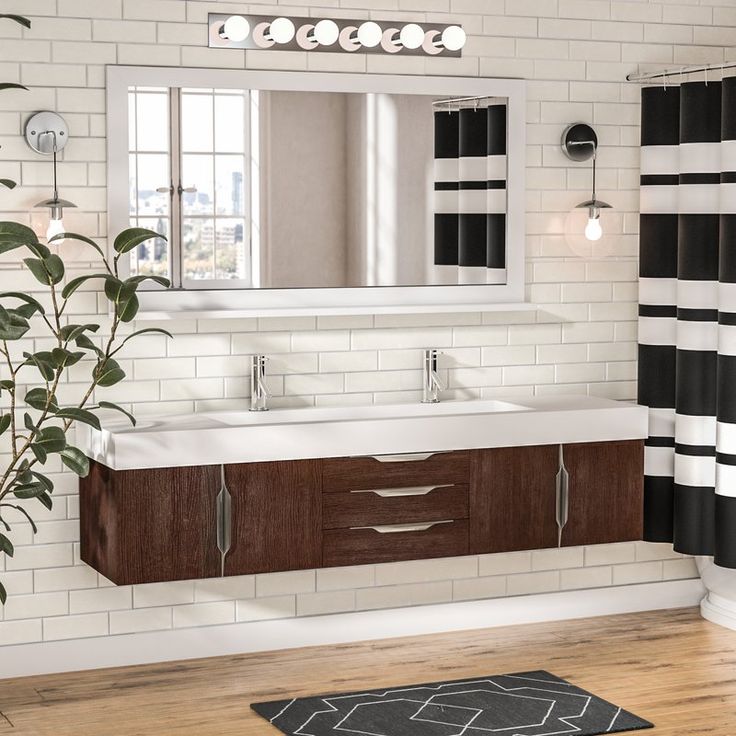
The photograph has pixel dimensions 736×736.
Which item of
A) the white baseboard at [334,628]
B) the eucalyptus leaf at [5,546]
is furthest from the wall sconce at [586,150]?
the eucalyptus leaf at [5,546]

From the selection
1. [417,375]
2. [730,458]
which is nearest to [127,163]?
[417,375]

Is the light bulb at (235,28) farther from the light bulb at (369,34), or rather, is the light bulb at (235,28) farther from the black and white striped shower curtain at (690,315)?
the black and white striped shower curtain at (690,315)

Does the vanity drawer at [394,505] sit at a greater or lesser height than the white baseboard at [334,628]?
greater

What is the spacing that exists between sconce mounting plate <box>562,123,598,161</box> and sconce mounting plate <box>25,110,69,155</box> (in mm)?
1989

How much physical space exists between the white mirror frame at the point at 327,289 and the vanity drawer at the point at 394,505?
0.72 meters

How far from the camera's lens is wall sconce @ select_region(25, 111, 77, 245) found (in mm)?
4309

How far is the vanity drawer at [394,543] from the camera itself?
14.5 ft

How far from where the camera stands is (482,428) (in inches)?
178

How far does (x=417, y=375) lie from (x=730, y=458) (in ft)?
4.08

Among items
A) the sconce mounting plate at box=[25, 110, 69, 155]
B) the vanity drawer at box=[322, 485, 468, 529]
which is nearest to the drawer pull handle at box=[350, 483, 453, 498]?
the vanity drawer at box=[322, 485, 468, 529]

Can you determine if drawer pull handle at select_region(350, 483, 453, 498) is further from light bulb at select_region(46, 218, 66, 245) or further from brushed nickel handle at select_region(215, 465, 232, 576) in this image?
light bulb at select_region(46, 218, 66, 245)

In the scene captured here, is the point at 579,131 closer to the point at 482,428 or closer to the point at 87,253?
the point at 482,428

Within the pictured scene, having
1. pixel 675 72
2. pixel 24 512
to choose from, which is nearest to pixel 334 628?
pixel 24 512

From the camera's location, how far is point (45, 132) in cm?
433
